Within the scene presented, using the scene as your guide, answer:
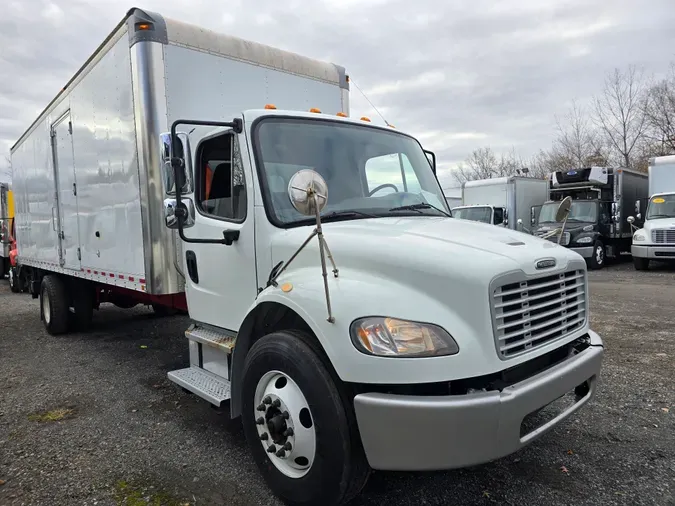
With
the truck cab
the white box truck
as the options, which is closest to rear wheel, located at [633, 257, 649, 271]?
the white box truck

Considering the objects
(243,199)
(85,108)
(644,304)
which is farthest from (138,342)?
(644,304)

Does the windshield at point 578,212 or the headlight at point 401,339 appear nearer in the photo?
the headlight at point 401,339

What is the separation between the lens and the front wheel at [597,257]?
15.4m

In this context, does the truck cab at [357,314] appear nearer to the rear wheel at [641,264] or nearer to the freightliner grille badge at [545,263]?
the freightliner grille badge at [545,263]

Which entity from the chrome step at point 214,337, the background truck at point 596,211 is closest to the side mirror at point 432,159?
the chrome step at point 214,337

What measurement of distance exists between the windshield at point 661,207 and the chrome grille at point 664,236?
71 cm

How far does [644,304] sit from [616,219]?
847cm

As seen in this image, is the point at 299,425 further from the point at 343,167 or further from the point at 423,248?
the point at 343,167

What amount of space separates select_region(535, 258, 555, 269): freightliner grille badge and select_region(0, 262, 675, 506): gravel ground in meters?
1.35

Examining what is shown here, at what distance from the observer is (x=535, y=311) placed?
8.52 feet

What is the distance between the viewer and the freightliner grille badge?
2615 millimetres

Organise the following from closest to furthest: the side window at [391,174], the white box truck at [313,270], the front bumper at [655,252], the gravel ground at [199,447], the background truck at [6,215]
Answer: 1. the white box truck at [313,270]
2. the gravel ground at [199,447]
3. the side window at [391,174]
4. the front bumper at [655,252]
5. the background truck at [6,215]

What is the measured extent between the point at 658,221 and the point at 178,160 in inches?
590

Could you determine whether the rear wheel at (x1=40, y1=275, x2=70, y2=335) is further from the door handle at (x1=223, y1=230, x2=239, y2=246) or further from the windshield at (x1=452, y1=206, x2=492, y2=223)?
the windshield at (x1=452, y1=206, x2=492, y2=223)
